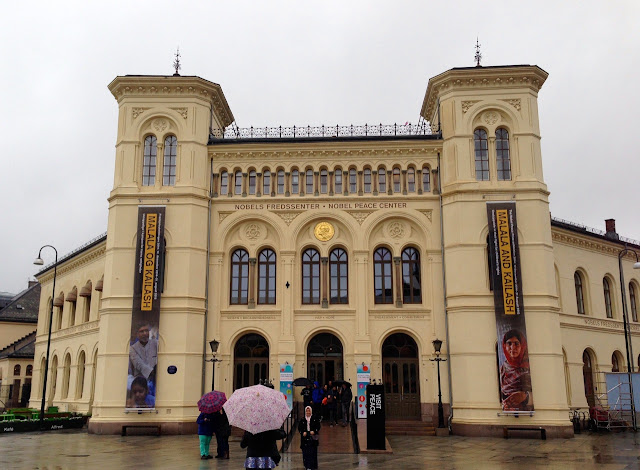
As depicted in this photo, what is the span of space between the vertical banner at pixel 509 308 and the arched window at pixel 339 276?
719cm

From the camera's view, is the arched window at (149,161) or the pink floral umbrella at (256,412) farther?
the arched window at (149,161)

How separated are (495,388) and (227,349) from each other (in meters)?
12.8

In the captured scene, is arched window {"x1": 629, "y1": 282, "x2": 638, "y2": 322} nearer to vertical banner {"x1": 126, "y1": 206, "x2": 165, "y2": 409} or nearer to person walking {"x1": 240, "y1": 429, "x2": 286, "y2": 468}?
vertical banner {"x1": 126, "y1": 206, "x2": 165, "y2": 409}

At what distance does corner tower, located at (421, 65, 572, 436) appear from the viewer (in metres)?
29.1

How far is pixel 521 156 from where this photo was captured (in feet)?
105

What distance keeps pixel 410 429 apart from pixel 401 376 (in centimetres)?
298

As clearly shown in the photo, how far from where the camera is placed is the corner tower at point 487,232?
29141 mm

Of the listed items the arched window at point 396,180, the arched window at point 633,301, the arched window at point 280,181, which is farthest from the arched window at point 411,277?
the arched window at point 633,301

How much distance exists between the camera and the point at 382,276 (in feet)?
107

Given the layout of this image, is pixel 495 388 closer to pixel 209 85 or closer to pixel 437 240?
pixel 437 240

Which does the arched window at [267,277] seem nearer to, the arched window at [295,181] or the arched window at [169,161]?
the arched window at [295,181]

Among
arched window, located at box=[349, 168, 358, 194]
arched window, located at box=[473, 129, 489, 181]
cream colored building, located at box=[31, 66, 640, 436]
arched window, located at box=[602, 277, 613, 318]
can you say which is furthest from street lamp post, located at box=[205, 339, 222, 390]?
arched window, located at box=[602, 277, 613, 318]

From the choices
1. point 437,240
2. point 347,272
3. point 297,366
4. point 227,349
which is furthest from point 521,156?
point 227,349

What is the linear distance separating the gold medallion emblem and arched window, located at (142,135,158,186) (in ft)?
28.5
